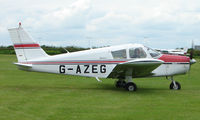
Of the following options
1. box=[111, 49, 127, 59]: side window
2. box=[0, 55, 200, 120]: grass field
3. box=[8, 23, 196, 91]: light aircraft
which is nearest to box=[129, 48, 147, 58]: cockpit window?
box=[8, 23, 196, 91]: light aircraft

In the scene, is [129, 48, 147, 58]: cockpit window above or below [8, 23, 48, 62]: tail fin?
below

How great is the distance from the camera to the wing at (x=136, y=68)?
11.0 m

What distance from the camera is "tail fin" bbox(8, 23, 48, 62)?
1198 cm

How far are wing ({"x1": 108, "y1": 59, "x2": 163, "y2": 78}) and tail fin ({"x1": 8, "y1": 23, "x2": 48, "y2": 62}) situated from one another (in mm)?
3463

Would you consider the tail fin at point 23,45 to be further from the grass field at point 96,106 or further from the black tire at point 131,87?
the black tire at point 131,87

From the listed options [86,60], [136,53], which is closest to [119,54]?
[136,53]

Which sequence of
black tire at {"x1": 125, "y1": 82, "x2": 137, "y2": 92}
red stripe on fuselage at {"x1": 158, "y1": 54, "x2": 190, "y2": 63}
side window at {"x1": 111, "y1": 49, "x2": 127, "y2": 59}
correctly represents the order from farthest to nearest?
red stripe on fuselage at {"x1": 158, "y1": 54, "x2": 190, "y2": 63}, side window at {"x1": 111, "y1": 49, "x2": 127, "y2": 59}, black tire at {"x1": 125, "y1": 82, "x2": 137, "y2": 92}

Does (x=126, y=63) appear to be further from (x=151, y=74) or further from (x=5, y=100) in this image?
(x=5, y=100)

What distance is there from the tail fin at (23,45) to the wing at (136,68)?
3.46m

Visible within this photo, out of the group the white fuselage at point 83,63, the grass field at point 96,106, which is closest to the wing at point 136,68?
the white fuselage at point 83,63

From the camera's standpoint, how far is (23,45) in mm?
12094

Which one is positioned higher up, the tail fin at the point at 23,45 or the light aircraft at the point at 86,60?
the tail fin at the point at 23,45

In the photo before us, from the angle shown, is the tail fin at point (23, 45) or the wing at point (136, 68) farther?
the tail fin at point (23, 45)

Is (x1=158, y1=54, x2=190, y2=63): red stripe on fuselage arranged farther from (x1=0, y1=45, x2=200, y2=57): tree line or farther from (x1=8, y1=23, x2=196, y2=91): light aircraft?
(x1=0, y1=45, x2=200, y2=57): tree line
